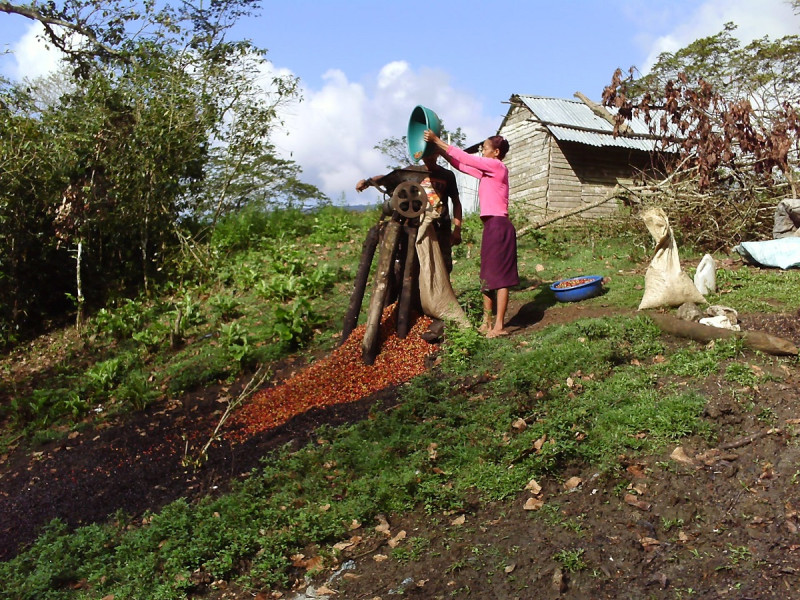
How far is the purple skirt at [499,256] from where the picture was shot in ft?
20.4

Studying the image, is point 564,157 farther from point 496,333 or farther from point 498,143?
point 496,333

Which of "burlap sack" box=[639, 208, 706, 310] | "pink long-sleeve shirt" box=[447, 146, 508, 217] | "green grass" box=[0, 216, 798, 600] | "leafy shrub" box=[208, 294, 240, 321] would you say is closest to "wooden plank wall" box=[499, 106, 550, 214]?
"leafy shrub" box=[208, 294, 240, 321]

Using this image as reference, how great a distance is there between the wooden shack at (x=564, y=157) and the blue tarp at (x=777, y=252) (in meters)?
6.77

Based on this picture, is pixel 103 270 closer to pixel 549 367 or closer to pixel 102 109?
pixel 102 109

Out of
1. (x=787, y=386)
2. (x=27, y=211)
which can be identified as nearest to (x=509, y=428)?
(x=787, y=386)

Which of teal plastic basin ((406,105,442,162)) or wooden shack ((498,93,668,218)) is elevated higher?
wooden shack ((498,93,668,218))

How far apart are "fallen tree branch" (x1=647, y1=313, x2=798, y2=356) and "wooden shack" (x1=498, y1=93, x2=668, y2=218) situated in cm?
937

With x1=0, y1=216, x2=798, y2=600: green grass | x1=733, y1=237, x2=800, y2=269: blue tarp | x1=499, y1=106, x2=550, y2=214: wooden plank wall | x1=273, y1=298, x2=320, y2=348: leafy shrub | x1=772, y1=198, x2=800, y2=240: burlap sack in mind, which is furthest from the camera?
x1=499, y1=106, x2=550, y2=214: wooden plank wall

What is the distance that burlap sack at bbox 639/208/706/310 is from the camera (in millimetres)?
6383

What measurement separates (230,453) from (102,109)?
7528 mm

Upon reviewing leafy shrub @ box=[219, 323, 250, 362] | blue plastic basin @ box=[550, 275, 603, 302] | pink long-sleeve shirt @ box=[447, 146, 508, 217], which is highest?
pink long-sleeve shirt @ box=[447, 146, 508, 217]

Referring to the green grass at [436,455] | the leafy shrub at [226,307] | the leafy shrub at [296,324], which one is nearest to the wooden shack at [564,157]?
the leafy shrub at [226,307]

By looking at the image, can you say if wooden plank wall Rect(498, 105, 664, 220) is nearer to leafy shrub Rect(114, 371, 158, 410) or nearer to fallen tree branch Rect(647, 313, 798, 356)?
fallen tree branch Rect(647, 313, 798, 356)

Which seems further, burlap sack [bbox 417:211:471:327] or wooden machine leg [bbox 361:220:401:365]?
burlap sack [bbox 417:211:471:327]
